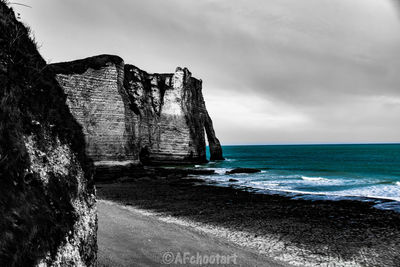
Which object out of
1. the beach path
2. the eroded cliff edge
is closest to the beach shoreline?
the beach path

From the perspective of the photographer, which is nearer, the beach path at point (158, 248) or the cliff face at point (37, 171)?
the cliff face at point (37, 171)

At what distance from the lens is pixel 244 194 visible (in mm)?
18422

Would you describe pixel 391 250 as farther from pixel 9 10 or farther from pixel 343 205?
pixel 9 10

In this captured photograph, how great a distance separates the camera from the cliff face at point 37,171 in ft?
8.74

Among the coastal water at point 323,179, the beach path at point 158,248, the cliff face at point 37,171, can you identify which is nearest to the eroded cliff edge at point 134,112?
the coastal water at point 323,179

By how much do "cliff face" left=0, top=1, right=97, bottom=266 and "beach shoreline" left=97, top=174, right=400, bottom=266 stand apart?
5.65 m

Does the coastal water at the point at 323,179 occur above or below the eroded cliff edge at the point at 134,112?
below

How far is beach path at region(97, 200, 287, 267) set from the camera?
605cm

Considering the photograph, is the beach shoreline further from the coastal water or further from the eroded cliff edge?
the eroded cliff edge

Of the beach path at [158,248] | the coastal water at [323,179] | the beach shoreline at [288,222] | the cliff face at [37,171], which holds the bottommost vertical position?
the coastal water at [323,179]

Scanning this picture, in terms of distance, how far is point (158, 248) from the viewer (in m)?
7.07

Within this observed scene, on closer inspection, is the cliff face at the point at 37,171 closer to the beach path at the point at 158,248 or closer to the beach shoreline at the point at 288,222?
the beach path at the point at 158,248

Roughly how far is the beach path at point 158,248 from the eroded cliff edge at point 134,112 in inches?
808

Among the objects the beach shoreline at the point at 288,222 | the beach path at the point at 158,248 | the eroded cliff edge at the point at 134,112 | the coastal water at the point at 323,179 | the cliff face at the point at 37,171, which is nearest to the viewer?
the cliff face at the point at 37,171
